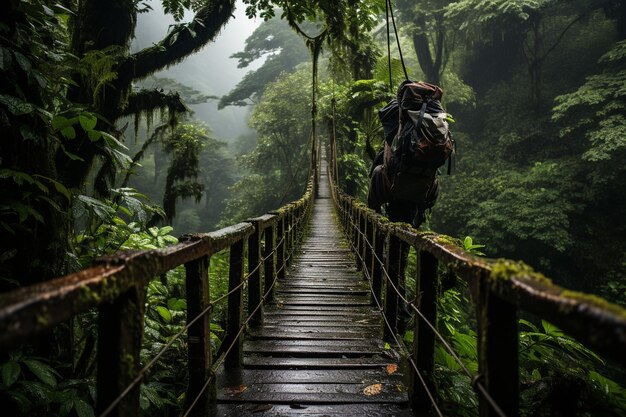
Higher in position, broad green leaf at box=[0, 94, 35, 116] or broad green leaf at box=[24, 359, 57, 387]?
broad green leaf at box=[0, 94, 35, 116]

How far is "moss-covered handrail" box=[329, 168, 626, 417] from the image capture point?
2.18 feet

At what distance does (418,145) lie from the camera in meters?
3.21

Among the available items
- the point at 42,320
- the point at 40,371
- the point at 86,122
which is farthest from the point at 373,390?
the point at 86,122

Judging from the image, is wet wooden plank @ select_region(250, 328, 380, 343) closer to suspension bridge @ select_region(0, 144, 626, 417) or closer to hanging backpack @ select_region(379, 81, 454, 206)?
suspension bridge @ select_region(0, 144, 626, 417)

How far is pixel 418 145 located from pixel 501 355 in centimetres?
236

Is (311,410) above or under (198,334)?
under

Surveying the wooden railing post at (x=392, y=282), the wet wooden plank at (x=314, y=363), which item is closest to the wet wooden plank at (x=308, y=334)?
the wooden railing post at (x=392, y=282)

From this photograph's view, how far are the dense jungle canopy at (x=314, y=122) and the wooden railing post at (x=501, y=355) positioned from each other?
1.58 m

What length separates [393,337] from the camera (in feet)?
9.10

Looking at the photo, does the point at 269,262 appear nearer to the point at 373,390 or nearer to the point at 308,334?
the point at 308,334

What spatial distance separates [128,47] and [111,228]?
3.08m

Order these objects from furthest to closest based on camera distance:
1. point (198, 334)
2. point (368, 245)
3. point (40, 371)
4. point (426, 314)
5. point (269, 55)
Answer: point (269, 55) → point (368, 245) → point (426, 314) → point (198, 334) → point (40, 371)

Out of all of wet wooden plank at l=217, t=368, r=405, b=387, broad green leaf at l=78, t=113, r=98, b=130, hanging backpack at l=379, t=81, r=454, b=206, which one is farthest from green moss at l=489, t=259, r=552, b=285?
hanging backpack at l=379, t=81, r=454, b=206

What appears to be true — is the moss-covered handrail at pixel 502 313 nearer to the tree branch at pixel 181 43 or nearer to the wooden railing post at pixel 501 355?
the wooden railing post at pixel 501 355
